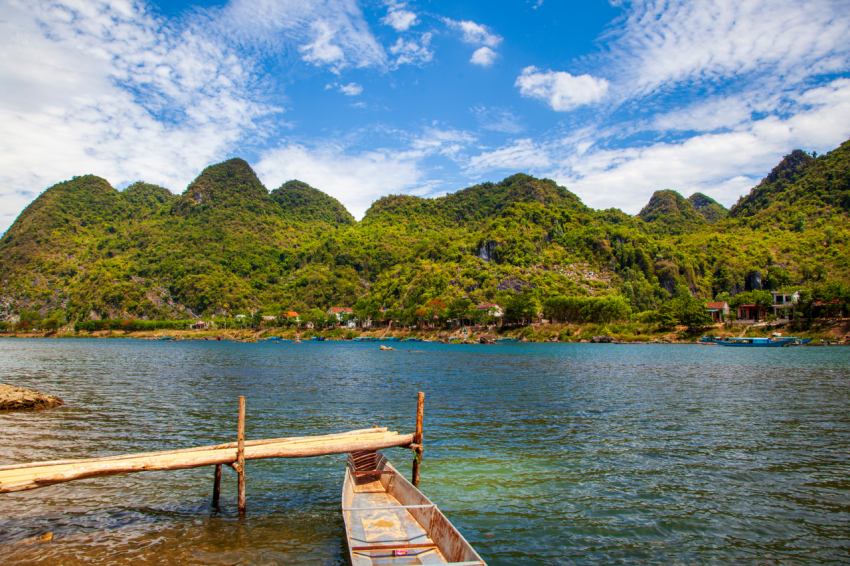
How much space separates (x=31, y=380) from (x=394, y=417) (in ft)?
142

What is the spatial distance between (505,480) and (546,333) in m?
133

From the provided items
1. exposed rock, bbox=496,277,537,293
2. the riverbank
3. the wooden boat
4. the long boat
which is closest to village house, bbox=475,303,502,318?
the riverbank

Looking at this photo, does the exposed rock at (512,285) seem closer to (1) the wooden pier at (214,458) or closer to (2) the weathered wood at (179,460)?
(1) the wooden pier at (214,458)

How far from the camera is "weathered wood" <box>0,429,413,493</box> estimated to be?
10.7 meters

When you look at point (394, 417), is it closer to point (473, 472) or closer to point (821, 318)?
point (473, 472)

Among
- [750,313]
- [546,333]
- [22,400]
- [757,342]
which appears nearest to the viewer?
[22,400]

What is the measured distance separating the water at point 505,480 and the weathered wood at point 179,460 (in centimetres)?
183

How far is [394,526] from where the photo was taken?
11.0 metres

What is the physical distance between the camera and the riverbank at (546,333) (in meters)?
102

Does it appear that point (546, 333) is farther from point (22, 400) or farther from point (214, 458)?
point (214, 458)

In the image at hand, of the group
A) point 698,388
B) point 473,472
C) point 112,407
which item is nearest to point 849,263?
point 698,388

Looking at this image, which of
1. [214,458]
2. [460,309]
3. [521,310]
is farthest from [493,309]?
[214,458]

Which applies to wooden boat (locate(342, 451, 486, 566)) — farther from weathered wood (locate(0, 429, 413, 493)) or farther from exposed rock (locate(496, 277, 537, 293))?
exposed rock (locate(496, 277, 537, 293))

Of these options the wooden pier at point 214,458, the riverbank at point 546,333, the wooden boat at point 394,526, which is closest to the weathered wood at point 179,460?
the wooden pier at point 214,458
